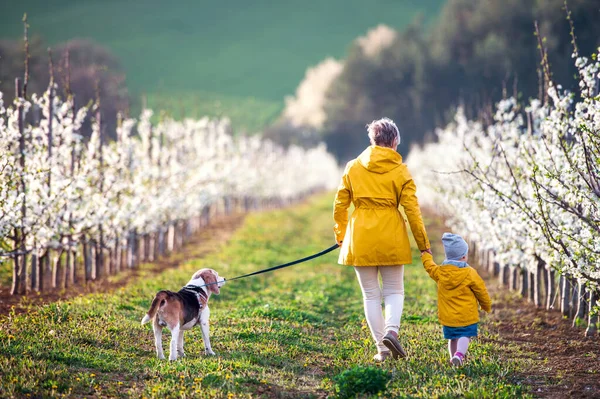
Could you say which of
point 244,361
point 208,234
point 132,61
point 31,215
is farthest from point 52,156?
point 132,61

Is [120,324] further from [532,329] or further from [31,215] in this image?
[532,329]

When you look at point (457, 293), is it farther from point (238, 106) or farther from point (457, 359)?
point (238, 106)

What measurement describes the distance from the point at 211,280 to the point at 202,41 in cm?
18282

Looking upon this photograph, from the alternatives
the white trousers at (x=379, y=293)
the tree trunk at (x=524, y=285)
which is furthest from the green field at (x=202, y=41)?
the white trousers at (x=379, y=293)

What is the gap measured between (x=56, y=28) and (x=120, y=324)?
5914 inches

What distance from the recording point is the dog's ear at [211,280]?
26.1ft

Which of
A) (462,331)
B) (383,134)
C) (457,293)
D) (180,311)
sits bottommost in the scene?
(462,331)

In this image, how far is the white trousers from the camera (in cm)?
728

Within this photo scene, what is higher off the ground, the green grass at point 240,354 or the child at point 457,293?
the child at point 457,293

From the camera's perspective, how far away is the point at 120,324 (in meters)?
9.14

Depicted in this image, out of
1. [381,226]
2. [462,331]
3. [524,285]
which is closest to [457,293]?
[462,331]

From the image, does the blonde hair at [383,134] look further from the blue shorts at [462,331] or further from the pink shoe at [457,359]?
the pink shoe at [457,359]

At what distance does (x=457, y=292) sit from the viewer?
23.4 ft

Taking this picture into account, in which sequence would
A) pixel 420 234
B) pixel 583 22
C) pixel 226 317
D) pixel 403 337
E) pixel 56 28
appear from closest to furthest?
pixel 420 234, pixel 403 337, pixel 226 317, pixel 583 22, pixel 56 28
